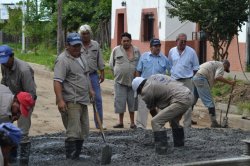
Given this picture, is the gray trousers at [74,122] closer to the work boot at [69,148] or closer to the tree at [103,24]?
the work boot at [69,148]

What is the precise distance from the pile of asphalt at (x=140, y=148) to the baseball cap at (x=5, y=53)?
147 centimetres

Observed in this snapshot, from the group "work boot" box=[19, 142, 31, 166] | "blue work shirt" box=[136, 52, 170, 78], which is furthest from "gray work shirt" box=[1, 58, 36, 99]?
"blue work shirt" box=[136, 52, 170, 78]

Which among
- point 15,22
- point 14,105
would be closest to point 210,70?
point 14,105

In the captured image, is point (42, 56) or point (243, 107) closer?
point (243, 107)

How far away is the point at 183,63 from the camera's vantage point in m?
12.8

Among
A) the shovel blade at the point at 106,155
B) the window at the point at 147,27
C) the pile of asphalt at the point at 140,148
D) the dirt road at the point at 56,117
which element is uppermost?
the window at the point at 147,27

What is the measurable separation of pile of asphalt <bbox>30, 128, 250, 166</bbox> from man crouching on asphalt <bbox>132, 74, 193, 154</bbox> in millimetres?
289

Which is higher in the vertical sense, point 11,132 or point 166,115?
point 11,132

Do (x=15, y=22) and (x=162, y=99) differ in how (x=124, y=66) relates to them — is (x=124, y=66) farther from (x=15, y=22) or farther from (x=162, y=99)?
(x=15, y=22)

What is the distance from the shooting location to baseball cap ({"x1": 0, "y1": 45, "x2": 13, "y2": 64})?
27.0ft

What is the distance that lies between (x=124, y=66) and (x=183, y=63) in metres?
1.13

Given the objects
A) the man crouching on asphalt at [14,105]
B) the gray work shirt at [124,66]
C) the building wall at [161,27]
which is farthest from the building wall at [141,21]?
the man crouching on asphalt at [14,105]

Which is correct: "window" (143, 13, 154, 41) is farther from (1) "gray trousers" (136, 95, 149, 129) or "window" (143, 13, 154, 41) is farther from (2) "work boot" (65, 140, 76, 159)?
(2) "work boot" (65, 140, 76, 159)

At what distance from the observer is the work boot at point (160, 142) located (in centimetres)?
948
